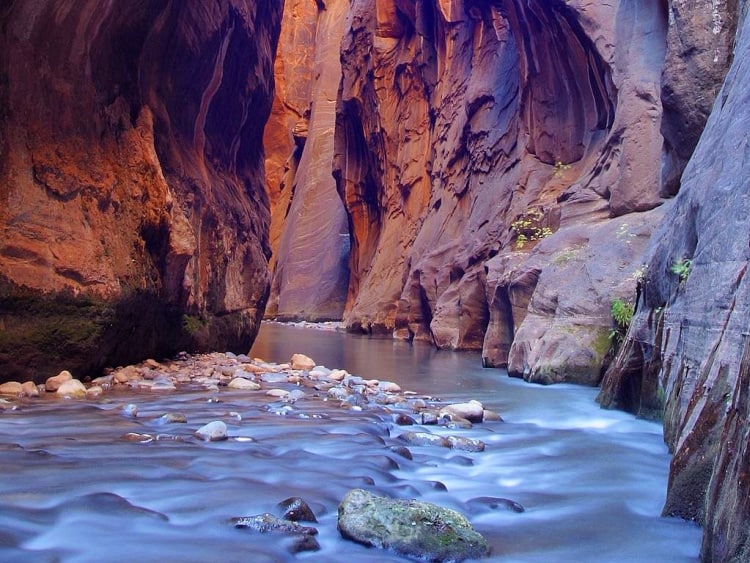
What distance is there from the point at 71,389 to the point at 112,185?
2254mm

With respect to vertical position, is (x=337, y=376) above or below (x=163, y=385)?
above

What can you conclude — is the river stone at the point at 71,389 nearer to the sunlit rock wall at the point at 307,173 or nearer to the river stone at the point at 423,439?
the river stone at the point at 423,439

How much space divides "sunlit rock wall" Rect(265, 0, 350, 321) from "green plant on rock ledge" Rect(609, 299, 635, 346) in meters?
29.7

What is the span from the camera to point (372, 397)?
6.68 metres

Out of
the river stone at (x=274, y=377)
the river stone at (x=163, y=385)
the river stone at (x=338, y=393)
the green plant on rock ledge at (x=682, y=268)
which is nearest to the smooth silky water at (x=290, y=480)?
the river stone at (x=163, y=385)

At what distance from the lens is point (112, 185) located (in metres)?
6.90

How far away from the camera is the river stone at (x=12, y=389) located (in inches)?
210

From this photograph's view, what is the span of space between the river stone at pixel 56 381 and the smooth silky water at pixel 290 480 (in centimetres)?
47

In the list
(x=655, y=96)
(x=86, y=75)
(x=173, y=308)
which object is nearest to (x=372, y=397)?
(x=173, y=308)

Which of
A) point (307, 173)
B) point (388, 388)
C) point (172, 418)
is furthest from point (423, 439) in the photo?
point (307, 173)

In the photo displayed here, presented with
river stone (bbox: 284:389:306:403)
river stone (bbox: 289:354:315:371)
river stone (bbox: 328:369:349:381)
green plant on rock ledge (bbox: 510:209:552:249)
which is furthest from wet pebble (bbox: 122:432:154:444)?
green plant on rock ledge (bbox: 510:209:552:249)

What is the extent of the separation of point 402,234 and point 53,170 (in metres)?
21.7

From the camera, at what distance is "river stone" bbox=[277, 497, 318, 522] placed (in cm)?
276

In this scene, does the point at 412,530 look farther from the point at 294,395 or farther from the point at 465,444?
the point at 294,395
